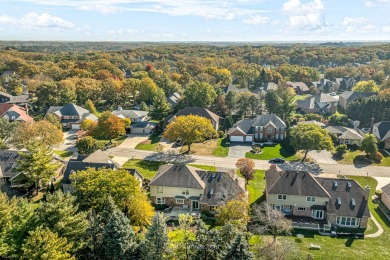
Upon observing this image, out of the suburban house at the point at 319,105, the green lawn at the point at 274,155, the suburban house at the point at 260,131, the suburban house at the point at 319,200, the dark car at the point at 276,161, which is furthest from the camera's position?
the suburban house at the point at 319,105

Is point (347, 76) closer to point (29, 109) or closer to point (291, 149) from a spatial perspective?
point (291, 149)

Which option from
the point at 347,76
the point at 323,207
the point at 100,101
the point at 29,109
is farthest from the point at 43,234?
the point at 347,76

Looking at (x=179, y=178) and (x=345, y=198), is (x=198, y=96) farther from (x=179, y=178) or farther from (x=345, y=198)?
(x=345, y=198)

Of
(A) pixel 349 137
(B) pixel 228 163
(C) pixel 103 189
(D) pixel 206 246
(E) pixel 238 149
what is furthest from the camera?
(A) pixel 349 137

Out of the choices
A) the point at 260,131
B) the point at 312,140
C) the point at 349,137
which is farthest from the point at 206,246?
the point at 349,137

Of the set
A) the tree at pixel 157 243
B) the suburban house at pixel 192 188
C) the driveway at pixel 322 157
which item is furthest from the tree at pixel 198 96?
the tree at pixel 157 243

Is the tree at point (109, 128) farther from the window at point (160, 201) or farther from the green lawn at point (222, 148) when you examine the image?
the window at point (160, 201)

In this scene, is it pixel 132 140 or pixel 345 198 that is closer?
pixel 345 198
